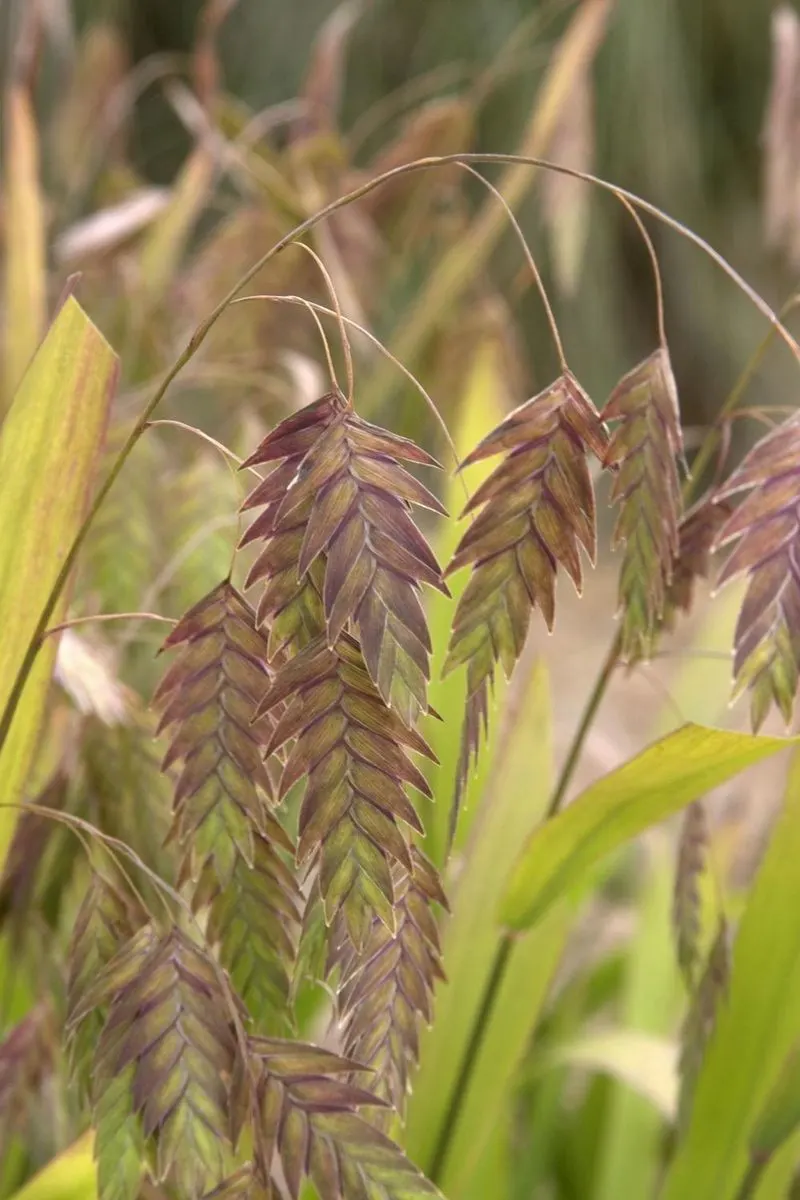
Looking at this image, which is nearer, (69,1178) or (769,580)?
(769,580)

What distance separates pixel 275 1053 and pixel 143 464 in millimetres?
407

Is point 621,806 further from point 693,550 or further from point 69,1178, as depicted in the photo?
point 69,1178

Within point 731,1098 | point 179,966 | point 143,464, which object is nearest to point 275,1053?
point 179,966

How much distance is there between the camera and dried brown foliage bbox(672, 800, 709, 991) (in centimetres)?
47

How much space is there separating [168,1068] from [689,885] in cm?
24

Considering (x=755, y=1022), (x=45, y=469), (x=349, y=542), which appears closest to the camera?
(x=349, y=542)

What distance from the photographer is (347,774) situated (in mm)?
275

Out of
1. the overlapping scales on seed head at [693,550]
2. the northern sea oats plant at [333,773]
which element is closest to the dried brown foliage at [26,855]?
the northern sea oats plant at [333,773]

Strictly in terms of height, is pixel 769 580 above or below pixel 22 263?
below

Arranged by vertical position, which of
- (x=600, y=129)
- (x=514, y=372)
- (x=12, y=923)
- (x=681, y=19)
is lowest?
(x=12, y=923)

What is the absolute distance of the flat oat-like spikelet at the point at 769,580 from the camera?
292 mm

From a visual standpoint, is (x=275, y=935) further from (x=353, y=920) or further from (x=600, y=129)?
(x=600, y=129)

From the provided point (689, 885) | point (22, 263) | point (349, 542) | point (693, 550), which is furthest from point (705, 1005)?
point (22, 263)

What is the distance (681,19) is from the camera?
6.84ft
